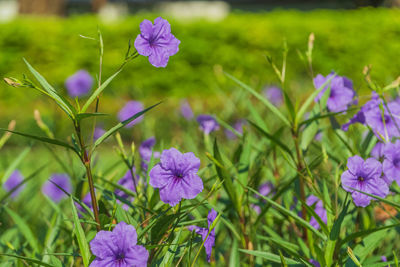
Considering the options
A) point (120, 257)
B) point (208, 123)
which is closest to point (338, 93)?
point (208, 123)

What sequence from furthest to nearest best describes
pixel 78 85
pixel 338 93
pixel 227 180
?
pixel 78 85 < pixel 338 93 < pixel 227 180

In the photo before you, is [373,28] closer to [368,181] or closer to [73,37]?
[73,37]

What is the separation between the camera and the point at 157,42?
91cm

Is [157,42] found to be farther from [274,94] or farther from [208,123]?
→ [274,94]

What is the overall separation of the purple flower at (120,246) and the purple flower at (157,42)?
0.28 m

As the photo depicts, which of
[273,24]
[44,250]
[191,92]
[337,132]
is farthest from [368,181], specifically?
[273,24]

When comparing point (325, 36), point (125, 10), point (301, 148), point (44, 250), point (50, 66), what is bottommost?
point (125, 10)

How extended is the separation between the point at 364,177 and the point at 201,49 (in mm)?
7862

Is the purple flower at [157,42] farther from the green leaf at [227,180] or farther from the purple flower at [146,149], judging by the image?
the purple flower at [146,149]

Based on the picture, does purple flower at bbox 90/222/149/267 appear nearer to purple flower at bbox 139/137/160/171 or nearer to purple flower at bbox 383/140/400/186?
purple flower at bbox 383/140/400/186

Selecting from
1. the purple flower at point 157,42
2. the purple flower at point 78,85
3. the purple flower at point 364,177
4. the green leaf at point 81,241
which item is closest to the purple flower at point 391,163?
the purple flower at point 364,177

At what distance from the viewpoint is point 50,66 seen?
8.62 metres

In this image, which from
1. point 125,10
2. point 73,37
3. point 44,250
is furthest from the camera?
point 125,10

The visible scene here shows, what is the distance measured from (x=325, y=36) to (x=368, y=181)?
27.4 feet
